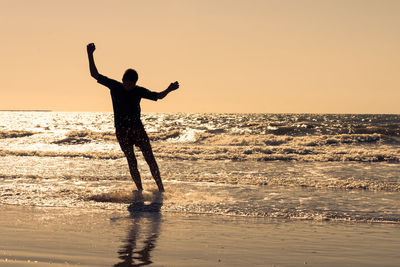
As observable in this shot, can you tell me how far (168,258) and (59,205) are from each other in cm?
350

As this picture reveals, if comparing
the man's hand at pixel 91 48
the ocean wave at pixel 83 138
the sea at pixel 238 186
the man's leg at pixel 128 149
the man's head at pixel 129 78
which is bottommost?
the ocean wave at pixel 83 138

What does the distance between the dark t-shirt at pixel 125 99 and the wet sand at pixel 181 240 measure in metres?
1.52

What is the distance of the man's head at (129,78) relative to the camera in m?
7.28

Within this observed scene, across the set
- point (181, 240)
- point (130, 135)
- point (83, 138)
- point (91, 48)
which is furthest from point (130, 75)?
point (83, 138)

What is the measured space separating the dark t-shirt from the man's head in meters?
0.08

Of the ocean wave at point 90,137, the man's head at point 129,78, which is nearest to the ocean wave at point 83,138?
the ocean wave at point 90,137

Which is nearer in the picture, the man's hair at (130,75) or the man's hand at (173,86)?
the man's hand at (173,86)

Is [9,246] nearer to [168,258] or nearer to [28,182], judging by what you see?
[168,258]

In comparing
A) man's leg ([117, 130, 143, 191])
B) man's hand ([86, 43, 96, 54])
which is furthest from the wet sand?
man's hand ([86, 43, 96, 54])

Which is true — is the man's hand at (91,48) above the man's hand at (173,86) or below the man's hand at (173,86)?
above

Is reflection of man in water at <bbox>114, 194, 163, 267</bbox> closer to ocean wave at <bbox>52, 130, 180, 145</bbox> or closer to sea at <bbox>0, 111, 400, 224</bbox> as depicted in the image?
sea at <bbox>0, 111, 400, 224</bbox>

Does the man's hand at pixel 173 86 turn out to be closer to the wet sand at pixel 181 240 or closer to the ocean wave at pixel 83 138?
the wet sand at pixel 181 240

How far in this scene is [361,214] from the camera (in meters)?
6.81

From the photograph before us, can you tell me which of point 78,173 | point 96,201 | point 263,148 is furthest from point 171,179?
point 263,148
